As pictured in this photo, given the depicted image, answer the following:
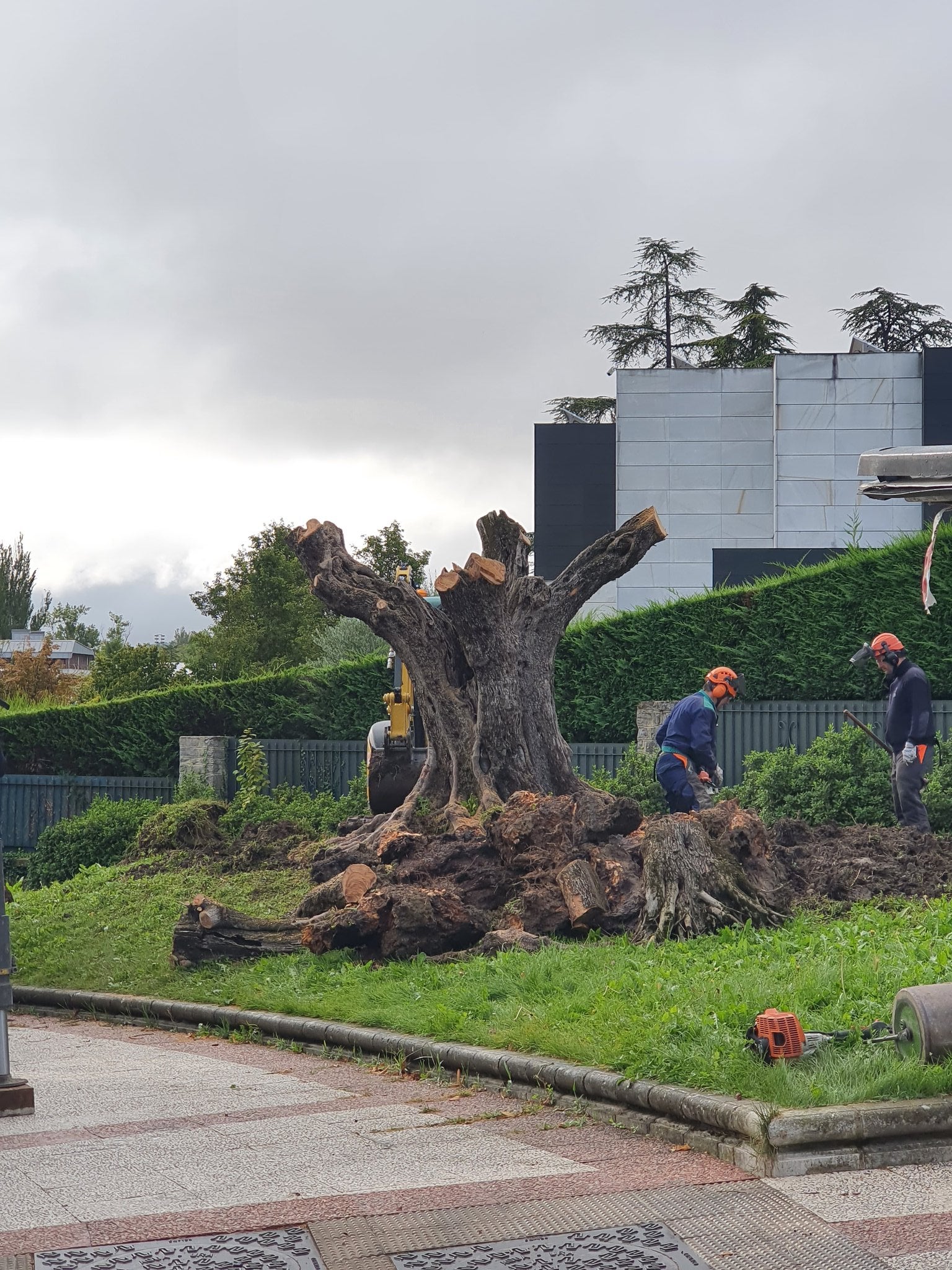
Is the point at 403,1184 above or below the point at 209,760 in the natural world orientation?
below

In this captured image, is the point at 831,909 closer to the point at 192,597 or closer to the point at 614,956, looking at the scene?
the point at 614,956

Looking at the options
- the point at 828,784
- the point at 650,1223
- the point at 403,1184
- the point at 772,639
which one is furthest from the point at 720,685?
the point at 650,1223

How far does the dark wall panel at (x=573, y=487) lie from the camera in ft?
126

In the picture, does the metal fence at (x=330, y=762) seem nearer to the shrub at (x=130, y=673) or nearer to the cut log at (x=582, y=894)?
the cut log at (x=582, y=894)

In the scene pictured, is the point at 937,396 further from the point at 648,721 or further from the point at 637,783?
the point at 637,783

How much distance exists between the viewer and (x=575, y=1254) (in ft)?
15.0

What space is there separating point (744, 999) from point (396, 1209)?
2679mm

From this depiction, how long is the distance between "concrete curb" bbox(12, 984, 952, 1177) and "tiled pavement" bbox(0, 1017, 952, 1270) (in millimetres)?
89

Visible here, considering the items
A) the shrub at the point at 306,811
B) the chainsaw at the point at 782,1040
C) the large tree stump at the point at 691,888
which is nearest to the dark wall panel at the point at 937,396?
the shrub at the point at 306,811

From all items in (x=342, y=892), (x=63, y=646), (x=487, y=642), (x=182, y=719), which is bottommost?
(x=342, y=892)

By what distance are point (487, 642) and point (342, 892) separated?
12.2ft

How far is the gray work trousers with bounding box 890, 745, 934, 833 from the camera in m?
13.4

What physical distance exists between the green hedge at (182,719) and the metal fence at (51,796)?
0.59 meters

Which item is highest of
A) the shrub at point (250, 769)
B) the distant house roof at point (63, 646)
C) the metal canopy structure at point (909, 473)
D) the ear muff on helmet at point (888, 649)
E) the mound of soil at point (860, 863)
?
the distant house roof at point (63, 646)
